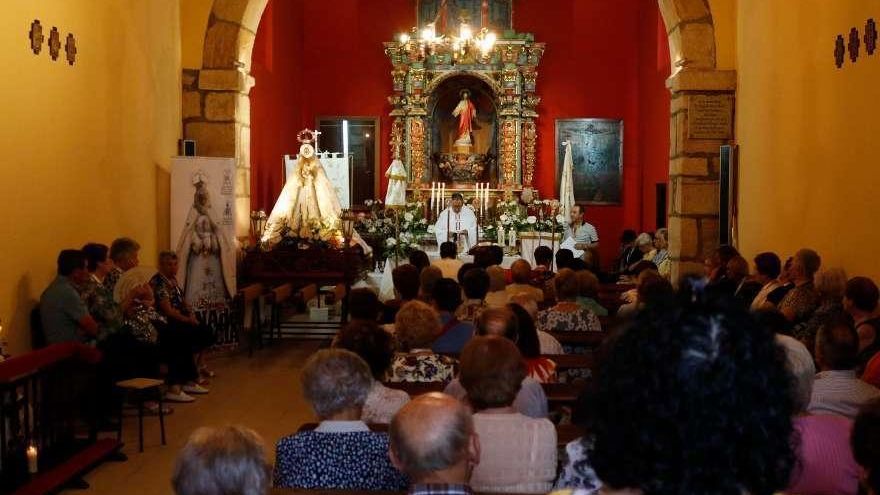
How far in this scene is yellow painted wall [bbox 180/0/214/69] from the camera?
34.0 feet

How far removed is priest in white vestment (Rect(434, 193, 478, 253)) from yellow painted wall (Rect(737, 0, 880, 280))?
5365 millimetres

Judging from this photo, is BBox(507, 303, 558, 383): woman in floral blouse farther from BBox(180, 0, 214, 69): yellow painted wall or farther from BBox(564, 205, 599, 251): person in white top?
BBox(564, 205, 599, 251): person in white top

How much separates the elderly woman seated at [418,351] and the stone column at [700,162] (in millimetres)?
5598

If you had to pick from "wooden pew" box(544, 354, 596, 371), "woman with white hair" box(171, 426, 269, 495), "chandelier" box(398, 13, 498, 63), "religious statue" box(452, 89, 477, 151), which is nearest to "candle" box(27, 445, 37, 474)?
"wooden pew" box(544, 354, 596, 371)

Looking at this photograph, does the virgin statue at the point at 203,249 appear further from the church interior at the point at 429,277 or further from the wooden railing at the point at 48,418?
the wooden railing at the point at 48,418

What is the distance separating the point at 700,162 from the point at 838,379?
642 cm

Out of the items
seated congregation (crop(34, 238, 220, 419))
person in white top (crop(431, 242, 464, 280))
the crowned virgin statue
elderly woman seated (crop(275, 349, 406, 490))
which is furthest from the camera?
the crowned virgin statue

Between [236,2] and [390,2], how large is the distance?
7534 millimetres

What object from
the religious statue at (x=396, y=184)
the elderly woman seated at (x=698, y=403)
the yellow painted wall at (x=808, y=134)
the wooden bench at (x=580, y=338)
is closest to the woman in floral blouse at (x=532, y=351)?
the wooden bench at (x=580, y=338)

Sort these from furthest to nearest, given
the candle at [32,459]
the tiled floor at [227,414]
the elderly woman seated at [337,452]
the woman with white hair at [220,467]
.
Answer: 1. the tiled floor at [227,414]
2. the candle at [32,459]
3. the elderly woman seated at [337,452]
4. the woman with white hair at [220,467]

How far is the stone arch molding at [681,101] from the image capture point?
10.3 meters

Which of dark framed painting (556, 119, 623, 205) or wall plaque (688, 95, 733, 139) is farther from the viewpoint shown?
dark framed painting (556, 119, 623, 205)

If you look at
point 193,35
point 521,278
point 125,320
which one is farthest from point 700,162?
point 125,320

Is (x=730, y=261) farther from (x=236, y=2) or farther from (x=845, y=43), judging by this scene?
(x=236, y=2)
